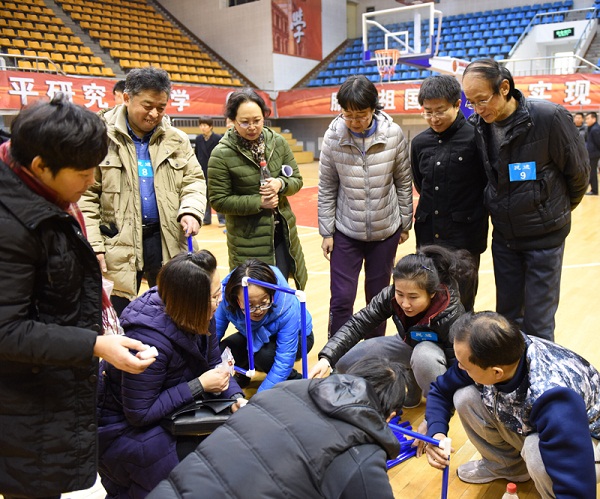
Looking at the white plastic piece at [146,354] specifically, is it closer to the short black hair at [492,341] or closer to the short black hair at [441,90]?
the short black hair at [492,341]

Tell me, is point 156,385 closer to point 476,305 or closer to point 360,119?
point 360,119

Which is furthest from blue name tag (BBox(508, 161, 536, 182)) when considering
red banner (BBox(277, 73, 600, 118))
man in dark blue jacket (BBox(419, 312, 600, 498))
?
red banner (BBox(277, 73, 600, 118))

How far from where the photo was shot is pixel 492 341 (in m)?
1.54

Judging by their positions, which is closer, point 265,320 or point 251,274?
point 251,274

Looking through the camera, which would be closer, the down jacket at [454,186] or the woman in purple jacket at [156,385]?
the woman in purple jacket at [156,385]

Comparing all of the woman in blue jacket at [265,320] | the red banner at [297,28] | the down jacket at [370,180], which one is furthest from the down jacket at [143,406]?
the red banner at [297,28]

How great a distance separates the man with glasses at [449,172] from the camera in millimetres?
2449

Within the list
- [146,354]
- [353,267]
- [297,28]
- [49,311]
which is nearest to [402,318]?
[353,267]

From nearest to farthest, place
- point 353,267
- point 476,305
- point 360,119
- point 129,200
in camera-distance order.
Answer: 1. point 129,200
2. point 360,119
3. point 353,267
4. point 476,305

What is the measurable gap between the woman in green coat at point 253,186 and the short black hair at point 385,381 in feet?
4.51

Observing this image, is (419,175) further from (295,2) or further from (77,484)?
(295,2)

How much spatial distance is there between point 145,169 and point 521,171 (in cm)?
151

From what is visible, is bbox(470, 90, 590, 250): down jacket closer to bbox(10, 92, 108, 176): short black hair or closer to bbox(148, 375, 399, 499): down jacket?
bbox(148, 375, 399, 499): down jacket

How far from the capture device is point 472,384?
1842 millimetres
